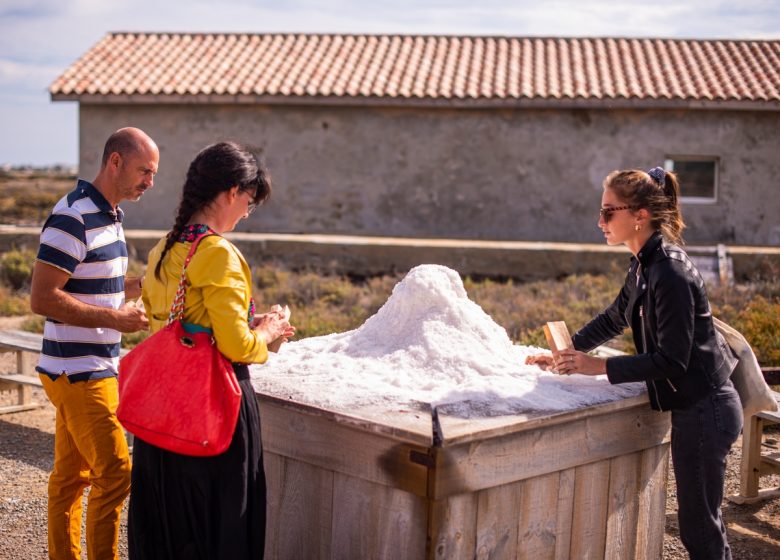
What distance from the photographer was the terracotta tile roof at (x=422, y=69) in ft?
46.8

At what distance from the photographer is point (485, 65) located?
15.7m

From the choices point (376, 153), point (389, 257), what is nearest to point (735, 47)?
point (376, 153)

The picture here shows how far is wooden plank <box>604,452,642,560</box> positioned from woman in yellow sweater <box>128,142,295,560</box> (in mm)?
1213

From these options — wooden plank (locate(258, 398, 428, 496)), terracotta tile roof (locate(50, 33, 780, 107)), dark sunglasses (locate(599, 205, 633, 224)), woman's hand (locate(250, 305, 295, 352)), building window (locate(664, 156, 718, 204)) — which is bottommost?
wooden plank (locate(258, 398, 428, 496))

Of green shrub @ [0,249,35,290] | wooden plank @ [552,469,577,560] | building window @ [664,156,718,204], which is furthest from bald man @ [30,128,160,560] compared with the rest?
building window @ [664,156,718,204]

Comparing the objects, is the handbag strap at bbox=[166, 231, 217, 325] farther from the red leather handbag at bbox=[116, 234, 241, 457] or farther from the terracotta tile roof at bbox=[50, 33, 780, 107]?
the terracotta tile roof at bbox=[50, 33, 780, 107]

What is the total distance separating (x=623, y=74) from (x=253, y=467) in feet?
45.6

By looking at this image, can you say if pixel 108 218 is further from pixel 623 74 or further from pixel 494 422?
pixel 623 74

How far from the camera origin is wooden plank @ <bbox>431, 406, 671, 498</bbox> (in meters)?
2.52

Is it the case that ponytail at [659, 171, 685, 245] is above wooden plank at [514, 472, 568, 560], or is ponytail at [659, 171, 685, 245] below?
above

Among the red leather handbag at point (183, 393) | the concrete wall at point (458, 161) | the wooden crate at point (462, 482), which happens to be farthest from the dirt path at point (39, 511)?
the concrete wall at point (458, 161)

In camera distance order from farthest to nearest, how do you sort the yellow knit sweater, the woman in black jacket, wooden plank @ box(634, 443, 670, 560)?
wooden plank @ box(634, 443, 670, 560), the woman in black jacket, the yellow knit sweater

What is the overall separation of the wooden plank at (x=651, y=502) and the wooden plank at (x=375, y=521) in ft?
3.23

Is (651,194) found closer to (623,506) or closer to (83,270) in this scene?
(623,506)
